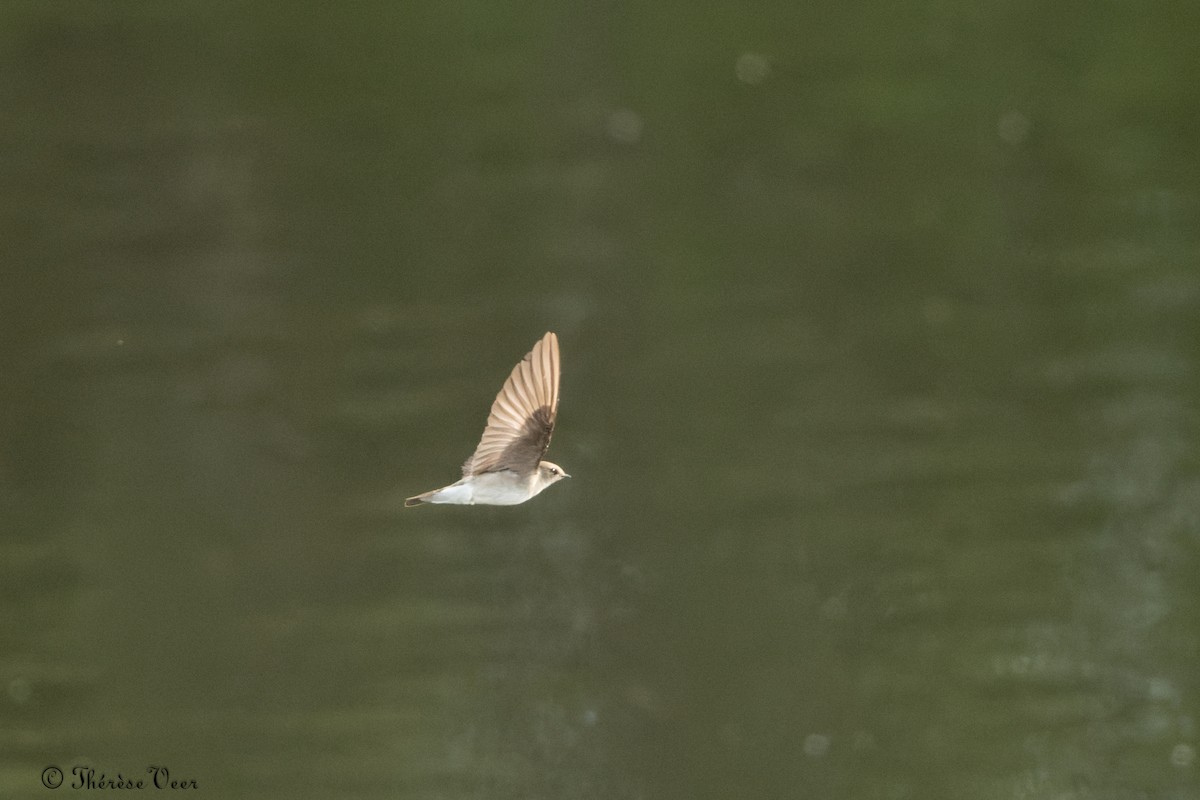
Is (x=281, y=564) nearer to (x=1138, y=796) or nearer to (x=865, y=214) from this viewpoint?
(x=865, y=214)

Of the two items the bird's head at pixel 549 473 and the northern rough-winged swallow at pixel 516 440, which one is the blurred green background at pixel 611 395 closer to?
the bird's head at pixel 549 473

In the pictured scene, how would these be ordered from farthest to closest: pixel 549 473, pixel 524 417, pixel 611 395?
pixel 611 395 → pixel 549 473 → pixel 524 417

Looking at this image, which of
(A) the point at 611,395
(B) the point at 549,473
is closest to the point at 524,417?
(B) the point at 549,473

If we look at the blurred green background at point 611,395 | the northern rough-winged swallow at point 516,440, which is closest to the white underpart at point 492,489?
the northern rough-winged swallow at point 516,440

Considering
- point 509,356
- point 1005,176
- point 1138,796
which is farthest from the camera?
point 1005,176

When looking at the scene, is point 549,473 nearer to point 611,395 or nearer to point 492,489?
point 492,489

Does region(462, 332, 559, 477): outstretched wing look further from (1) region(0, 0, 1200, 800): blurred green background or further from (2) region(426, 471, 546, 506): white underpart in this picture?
(1) region(0, 0, 1200, 800): blurred green background

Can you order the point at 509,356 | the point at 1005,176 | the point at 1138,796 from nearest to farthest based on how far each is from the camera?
the point at 1138,796
the point at 509,356
the point at 1005,176

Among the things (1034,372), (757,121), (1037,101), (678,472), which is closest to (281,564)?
(678,472)
